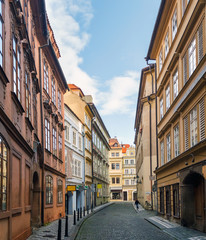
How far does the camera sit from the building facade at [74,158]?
3338 centimetres

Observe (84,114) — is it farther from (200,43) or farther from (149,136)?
(200,43)

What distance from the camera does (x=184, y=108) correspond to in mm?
18422

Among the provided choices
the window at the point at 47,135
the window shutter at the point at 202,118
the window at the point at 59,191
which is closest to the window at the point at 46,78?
the window at the point at 47,135

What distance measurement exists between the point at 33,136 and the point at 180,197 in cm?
810

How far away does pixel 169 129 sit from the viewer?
23.1 m

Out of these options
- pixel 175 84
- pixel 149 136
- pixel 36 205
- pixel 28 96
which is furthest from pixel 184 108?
pixel 149 136

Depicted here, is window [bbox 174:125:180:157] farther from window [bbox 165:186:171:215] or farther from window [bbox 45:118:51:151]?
window [bbox 45:118:51:151]

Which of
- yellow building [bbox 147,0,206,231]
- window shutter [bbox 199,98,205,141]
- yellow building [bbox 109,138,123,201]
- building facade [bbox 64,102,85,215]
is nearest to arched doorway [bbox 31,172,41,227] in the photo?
yellow building [bbox 147,0,206,231]

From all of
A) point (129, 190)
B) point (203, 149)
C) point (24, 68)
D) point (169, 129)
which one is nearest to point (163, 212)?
point (169, 129)

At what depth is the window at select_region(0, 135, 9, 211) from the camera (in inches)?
383

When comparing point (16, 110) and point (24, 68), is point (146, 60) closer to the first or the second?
point (24, 68)

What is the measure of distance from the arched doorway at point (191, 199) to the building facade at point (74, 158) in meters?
15.3

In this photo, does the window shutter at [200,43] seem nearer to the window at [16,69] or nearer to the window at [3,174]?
the window at [16,69]

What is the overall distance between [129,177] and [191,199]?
3080 inches
